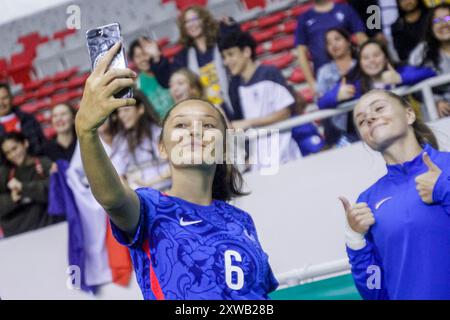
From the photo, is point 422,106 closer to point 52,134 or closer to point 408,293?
point 408,293

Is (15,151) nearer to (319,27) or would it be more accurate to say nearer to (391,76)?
(319,27)

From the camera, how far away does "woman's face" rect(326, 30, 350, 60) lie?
1866 millimetres

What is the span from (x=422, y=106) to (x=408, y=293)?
0.46 metres

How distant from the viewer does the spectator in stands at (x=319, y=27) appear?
1871 millimetres

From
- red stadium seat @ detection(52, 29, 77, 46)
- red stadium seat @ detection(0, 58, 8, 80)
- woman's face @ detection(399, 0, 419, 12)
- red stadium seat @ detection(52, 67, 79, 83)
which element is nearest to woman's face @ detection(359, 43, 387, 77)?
woman's face @ detection(399, 0, 419, 12)

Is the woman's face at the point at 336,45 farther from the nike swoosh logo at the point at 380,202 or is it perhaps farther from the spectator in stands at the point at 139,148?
the nike swoosh logo at the point at 380,202

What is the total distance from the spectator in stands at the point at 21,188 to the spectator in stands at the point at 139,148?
22 cm

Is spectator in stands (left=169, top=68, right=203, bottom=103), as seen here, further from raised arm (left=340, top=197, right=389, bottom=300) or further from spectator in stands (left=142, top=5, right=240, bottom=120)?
raised arm (left=340, top=197, right=389, bottom=300)

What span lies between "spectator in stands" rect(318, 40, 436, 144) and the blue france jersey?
60 centimetres

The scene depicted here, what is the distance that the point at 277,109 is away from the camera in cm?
197

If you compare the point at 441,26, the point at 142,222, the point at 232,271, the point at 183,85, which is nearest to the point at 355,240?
the point at 232,271

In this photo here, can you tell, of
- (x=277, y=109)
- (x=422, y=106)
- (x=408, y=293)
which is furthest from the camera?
(x=277, y=109)

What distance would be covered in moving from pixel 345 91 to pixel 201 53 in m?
0.45

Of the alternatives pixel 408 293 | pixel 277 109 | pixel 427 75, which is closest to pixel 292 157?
pixel 277 109
